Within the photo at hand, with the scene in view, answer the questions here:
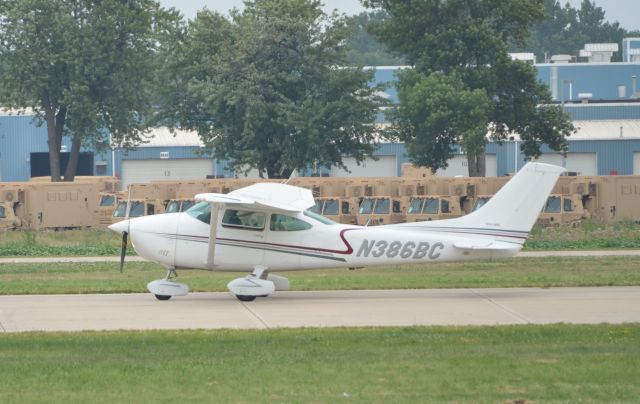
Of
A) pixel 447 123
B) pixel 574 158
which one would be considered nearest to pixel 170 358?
pixel 447 123

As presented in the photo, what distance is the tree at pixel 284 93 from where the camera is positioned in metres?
54.1

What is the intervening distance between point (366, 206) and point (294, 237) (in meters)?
22.2

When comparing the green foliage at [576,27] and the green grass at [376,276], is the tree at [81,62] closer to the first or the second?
the green grass at [376,276]

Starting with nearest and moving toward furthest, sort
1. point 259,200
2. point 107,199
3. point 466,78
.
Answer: point 259,200
point 107,199
point 466,78

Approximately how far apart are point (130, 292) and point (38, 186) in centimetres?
2423

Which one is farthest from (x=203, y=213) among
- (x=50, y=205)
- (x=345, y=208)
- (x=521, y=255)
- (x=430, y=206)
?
(x=50, y=205)

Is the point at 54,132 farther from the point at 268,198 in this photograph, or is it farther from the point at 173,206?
the point at 268,198

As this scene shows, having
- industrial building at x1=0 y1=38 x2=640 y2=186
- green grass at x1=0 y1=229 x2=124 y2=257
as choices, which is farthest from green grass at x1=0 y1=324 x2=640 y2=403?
industrial building at x1=0 y1=38 x2=640 y2=186

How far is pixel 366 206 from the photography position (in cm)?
4341

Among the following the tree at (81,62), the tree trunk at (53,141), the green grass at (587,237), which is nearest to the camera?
the green grass at (587,237)

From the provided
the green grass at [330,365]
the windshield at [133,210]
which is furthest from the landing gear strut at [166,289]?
the windshield at [133,210]

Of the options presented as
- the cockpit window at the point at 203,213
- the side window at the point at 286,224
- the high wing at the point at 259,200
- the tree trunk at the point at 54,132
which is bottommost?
the side window at the point at 286,224

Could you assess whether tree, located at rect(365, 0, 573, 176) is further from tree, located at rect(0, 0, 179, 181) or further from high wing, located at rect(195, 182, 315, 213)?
high wing, located at rect(195, 182, 315, 213)

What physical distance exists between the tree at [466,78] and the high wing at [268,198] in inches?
1099
